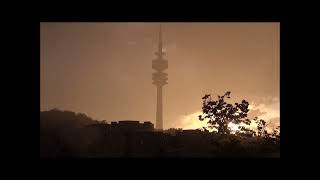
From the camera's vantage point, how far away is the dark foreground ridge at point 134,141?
427 inches

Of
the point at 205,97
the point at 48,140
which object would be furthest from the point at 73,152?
the point at 205,97

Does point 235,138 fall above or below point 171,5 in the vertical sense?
below

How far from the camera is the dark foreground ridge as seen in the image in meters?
10.8

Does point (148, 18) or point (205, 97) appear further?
point (205, 97)

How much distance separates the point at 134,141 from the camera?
12.4 m

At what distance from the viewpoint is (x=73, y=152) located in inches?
440

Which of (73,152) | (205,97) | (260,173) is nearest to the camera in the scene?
(260,173)
